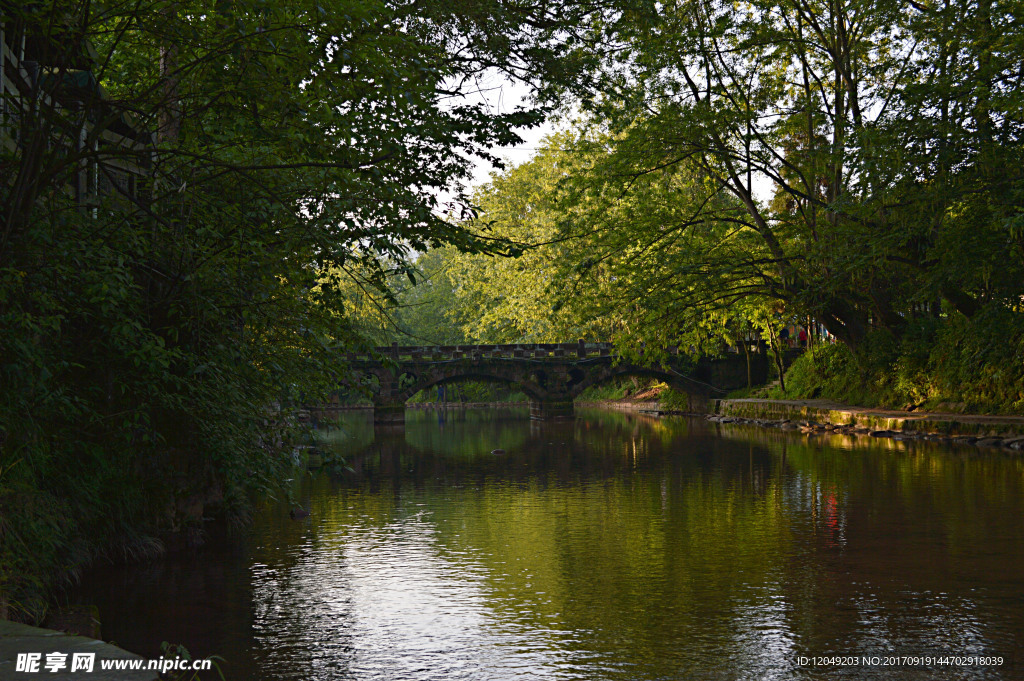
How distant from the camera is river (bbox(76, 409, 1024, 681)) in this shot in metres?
7.28

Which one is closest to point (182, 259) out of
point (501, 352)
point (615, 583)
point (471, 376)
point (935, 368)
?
point (615, 583)

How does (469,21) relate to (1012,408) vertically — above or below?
above

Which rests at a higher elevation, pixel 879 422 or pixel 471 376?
pixel 471 376

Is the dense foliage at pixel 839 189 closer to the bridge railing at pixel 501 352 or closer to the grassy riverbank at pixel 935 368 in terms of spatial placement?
the grassy riverbank at pixel 935 368

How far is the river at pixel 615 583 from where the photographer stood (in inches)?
287

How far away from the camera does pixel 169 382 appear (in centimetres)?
1032

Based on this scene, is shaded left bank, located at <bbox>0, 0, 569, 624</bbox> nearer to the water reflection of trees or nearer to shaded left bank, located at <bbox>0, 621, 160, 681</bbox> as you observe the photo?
the water reflection of trees

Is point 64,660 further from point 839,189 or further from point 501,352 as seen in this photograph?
point 501,352

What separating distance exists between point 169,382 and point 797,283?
74.7 feet

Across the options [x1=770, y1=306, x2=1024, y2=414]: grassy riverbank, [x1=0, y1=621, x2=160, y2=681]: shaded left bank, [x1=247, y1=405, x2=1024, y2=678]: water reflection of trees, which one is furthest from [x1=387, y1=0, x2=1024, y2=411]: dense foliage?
[x1=0, y1=621, x2=160, y2=681]: shaded left bank

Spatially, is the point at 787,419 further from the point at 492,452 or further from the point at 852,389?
the point at 492,452

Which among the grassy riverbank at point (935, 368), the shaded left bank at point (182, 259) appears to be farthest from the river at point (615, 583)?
the grassy riverbank at point (935, 368)

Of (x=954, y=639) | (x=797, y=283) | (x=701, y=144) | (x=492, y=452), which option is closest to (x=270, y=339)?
(x=954, y=639)

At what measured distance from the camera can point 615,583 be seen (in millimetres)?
9727
